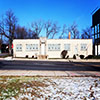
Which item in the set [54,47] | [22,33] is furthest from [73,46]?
[22,33]

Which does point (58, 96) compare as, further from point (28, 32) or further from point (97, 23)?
point (28, 32)

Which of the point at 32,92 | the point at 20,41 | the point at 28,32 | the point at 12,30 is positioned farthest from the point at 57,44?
the point at 28,32

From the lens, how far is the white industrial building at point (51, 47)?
951 inches

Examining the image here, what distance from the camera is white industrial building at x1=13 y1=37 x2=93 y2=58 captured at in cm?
2416

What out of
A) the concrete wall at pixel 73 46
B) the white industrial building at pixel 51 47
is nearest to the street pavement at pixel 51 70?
the concrete wall at pixel 73 46

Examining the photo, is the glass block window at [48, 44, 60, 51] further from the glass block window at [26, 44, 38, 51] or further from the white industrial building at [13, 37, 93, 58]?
the glass block window at [26, 44, 38, 51]

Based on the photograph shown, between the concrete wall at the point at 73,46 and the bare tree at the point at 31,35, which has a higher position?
the bare tree at the point at 31,35

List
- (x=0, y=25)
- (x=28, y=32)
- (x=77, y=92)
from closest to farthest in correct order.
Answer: (x=77, y=92)
(x=0, y=25)
(x=28, y=32)

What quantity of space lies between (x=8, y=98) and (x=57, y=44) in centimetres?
2153

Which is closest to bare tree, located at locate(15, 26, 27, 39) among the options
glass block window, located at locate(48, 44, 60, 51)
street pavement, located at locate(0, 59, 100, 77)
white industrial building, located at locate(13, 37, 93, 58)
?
A: white industrial building, located at locate(13, 37, 93, 58)

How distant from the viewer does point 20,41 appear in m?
24.9

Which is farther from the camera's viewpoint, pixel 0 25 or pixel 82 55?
pixel 0 25

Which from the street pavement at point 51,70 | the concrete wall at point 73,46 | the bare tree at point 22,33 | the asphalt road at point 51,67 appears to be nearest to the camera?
the street pavement at point 51,70

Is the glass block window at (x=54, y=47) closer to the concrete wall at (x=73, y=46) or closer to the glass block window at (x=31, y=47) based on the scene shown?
the concrete wall at (x=73, y=46)
